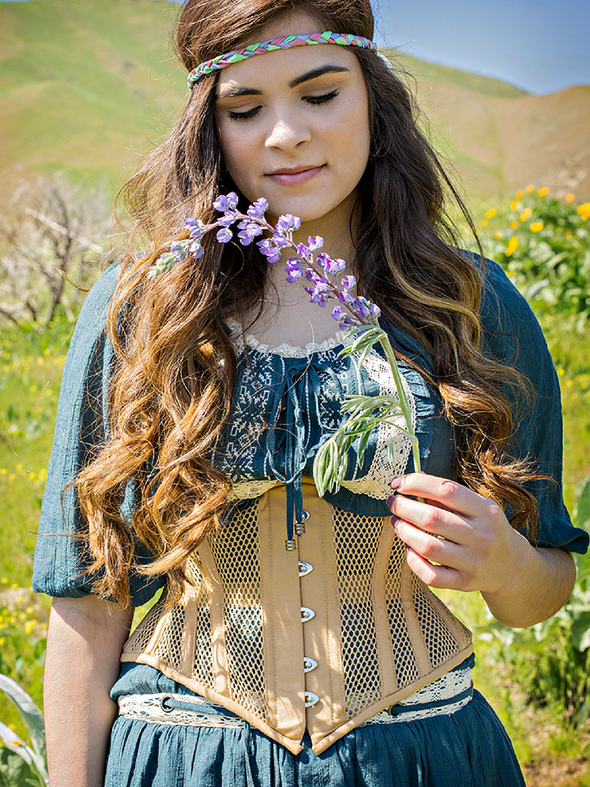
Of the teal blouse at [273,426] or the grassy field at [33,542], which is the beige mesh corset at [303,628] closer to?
the teal blouse at [273,426]

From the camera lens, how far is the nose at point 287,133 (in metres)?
1.47

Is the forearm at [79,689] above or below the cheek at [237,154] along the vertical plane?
below

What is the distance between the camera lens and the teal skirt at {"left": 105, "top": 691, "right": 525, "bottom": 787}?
1342mm

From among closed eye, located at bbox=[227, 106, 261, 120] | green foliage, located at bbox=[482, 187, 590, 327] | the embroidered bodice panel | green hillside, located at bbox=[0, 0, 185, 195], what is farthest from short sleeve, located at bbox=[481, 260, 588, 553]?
green hillside, located at bbox=[0, 0, 185, 195]

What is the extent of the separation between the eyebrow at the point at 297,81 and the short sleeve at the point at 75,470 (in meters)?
0.55

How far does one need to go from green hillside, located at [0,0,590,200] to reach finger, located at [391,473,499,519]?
11.4 metres

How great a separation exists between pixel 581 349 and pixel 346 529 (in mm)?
4329

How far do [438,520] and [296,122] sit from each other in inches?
34.9

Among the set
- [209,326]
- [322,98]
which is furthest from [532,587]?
[322,98]

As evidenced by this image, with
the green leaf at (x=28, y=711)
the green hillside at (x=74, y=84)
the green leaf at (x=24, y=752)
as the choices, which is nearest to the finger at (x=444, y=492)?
the green leaf at (x=28, y=711)

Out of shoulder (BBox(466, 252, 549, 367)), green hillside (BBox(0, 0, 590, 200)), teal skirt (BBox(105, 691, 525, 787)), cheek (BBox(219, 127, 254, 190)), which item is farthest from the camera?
green hillside (BBox(0, 0, 590, 200))

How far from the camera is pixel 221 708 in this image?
1399 mm

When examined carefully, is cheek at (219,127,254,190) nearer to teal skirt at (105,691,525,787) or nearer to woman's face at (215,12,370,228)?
woman's face at (215,12,370,228)

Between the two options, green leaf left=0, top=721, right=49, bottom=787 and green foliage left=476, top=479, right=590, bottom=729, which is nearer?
green leaf left=0, top=721, right=49, bottom=787
